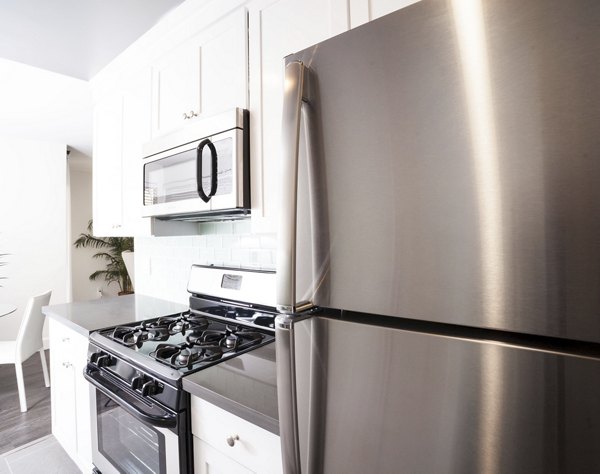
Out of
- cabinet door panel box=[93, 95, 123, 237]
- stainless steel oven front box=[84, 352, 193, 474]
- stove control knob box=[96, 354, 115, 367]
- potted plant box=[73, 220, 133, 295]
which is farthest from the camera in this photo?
potted plant box=[73, 220, 133, 295]

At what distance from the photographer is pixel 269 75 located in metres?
1.26

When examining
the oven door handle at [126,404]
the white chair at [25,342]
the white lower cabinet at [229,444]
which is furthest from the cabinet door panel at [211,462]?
the white chair at [25,342]

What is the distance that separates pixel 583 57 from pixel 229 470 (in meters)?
1.19

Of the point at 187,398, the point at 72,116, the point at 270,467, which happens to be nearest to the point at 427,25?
the point at 270,467

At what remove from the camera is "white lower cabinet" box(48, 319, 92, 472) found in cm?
176

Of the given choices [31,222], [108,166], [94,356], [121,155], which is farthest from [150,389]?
[31,222]

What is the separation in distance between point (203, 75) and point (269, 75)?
44 cm

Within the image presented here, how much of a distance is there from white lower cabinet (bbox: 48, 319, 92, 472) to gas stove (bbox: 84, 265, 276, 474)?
226mm

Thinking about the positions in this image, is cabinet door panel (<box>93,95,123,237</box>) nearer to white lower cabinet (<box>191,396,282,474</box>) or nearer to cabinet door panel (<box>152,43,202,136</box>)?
cabinet door panel (<box>152,43,202,136</box>)

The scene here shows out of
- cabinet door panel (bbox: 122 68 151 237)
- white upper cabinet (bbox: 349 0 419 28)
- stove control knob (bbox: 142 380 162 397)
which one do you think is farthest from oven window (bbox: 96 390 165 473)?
white upper cabinet (bbox: 349 0 419 28)

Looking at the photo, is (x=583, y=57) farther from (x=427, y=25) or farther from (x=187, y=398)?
(x=187, y=398)

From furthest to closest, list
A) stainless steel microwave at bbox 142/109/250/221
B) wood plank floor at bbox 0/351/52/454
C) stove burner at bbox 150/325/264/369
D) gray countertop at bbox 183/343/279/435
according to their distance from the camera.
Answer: wood plank floor at bbox 0/351/52/454 < stainless steel microwave at bbox 142/109/250/221 < stove burner at bbox 150/325/264/369 < gray countertop at bbox 183/343/279/435

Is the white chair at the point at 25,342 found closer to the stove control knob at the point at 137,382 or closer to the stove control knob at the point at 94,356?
the stove control knob at the point at 94,356

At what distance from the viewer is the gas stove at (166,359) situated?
112 centimetres
